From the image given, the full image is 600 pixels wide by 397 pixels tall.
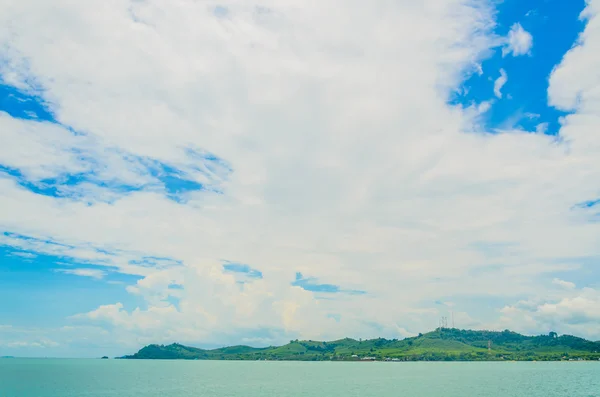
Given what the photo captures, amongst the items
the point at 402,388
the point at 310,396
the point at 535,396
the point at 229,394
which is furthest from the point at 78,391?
the point at 535,396

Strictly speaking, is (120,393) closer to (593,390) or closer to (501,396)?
(501,396)

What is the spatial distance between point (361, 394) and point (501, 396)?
41.2 metres

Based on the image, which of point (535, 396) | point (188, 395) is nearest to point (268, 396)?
point (188, 395)

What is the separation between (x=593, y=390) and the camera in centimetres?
14350

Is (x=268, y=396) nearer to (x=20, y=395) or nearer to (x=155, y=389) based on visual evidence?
(x=155, y=389)

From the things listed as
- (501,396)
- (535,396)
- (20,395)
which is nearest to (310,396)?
(501,396)

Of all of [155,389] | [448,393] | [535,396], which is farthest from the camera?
[155,389]

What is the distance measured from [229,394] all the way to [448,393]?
2721 inches

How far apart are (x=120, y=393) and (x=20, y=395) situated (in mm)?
27969

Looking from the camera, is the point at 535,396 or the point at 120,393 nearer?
the point at 535,396

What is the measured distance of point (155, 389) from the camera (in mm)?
157250

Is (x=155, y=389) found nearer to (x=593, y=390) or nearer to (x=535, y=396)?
(x=535, y=396)

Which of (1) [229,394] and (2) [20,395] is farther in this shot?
(1) [229,394]

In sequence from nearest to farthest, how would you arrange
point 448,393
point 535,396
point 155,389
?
point 535,396
point 448,393
point 155,389
